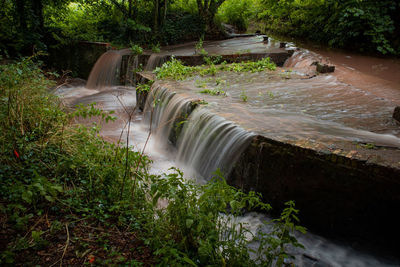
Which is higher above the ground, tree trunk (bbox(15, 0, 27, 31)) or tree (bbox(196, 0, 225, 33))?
tree (bbox(196, 0, 225, 33))

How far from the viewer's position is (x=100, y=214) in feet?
9.93

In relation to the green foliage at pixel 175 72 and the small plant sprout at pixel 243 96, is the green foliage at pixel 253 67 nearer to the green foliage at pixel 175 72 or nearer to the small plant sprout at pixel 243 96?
the green foliage at pixel 175 72

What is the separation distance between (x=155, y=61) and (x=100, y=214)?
28.3ft

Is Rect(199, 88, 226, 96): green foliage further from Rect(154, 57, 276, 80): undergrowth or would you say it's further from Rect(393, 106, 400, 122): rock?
Rect(393, 106, 400, 122): rock

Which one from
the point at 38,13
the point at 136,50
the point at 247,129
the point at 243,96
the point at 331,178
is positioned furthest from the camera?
the point at 38,13

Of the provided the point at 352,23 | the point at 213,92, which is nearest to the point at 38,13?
the point at 213,92

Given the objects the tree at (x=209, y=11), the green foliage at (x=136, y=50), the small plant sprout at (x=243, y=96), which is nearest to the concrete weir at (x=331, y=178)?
the small plant sprout at (x=243, y=96)

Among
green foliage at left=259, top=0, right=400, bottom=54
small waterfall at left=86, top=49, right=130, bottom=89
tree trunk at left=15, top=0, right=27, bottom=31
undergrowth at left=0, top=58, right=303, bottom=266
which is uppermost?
green foliage at left=259, top=0, right=400, bottom=54

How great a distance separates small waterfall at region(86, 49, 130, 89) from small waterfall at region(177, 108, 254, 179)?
6.26 metres

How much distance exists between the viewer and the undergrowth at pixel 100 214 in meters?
2.44

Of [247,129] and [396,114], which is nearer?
[247,129]

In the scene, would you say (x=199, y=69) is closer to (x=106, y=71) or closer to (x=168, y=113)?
(x=168, y=113)

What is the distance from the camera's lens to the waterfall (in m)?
4.46

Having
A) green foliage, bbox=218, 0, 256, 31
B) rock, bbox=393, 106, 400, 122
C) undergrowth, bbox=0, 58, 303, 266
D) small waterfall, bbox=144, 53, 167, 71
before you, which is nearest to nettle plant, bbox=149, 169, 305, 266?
undergrowth, bbox=0, 58, 303, 266
